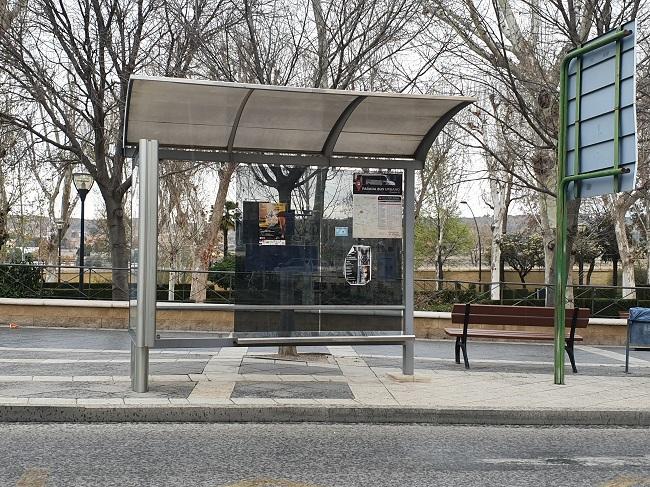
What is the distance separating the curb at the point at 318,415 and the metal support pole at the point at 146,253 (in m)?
0.89

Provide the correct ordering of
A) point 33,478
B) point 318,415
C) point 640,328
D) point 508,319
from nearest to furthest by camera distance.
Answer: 1. point 33,478
2. point 318,415
3. point 640,328
4. point 508,319

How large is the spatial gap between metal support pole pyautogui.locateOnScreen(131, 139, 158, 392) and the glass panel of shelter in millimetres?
1349

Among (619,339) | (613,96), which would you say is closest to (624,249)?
(619,339)

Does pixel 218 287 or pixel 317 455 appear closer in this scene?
pixel 317 455

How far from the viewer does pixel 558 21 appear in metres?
16.6

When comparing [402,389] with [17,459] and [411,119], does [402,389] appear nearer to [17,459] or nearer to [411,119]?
[411,119]

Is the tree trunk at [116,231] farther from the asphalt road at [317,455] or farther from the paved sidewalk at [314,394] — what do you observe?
the asphalt road at [317,455]

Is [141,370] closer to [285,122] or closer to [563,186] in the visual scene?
[285,122]

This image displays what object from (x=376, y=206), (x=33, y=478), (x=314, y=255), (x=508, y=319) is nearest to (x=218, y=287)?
(x=508, y=319)

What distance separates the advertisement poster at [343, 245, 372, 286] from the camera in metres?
10.1

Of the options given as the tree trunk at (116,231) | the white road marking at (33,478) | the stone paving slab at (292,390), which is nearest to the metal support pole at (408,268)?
the stone paving slab at (292,390)

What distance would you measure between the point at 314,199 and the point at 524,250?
47.7 meters

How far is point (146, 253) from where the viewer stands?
8.56 meters

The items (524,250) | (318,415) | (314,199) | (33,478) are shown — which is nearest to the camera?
(33,478)
